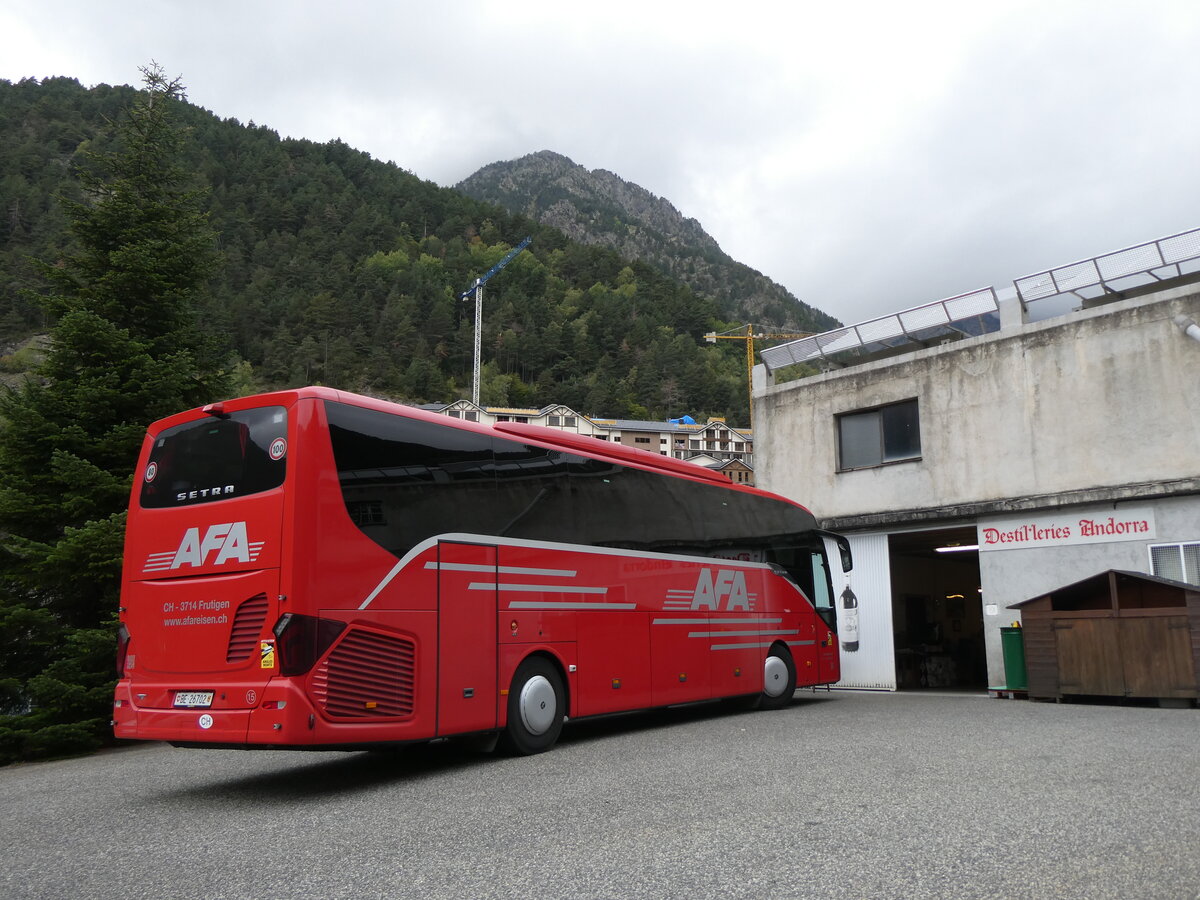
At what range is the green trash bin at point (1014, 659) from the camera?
16.1m

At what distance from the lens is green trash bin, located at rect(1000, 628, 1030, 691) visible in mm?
16062

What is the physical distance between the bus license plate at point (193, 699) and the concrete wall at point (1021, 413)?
14.1 metres

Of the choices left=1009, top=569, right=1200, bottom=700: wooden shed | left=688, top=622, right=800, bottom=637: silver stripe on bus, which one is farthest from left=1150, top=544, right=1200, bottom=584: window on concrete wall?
left=688, top=622, right=800, bottom=637: silver stripe on bus

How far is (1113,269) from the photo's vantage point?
1720 cm

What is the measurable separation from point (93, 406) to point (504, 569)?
7465mm

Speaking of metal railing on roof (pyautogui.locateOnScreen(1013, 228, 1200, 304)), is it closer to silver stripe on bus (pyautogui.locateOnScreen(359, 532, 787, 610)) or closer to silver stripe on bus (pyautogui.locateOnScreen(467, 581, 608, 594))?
silver stripe on bus (pyautogui.locateOnScreen(359, 532, 787, 610))

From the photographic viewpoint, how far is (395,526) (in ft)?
26.8

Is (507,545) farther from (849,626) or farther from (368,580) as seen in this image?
(849,626)

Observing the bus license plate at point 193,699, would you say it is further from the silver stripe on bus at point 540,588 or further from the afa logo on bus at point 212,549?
the silver stripe on bus at point 540,588

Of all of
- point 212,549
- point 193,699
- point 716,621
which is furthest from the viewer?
point 716,621

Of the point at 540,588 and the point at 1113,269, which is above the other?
the point at 1113,269

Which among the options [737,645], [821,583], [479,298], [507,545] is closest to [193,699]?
[507,545]

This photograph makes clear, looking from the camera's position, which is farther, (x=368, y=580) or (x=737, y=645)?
(x=737, y=645)

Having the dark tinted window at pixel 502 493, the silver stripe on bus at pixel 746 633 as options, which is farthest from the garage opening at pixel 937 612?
the dark tinted window at pixel 502 493
